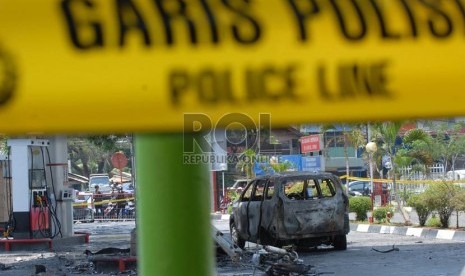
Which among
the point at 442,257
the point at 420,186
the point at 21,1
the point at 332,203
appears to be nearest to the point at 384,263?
the point at 442,257

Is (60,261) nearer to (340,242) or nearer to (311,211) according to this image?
(311,211)

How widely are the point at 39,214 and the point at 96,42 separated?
15452 mm

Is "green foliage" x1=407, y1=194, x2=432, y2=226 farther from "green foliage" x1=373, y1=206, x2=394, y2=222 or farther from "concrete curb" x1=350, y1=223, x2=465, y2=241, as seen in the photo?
"green foliage" x1=373, y1=206, x2=394, y2=222

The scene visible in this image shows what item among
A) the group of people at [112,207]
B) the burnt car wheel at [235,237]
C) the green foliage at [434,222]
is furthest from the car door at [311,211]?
the group of people at [112,207]

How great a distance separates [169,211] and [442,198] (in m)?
14.7

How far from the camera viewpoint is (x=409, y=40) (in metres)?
2.19

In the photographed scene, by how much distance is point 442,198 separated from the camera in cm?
1642

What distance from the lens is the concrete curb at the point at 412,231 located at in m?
15.8

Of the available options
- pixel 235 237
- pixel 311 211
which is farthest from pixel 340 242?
pixel 235 237

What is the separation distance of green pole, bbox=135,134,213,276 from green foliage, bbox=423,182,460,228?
14.5 m

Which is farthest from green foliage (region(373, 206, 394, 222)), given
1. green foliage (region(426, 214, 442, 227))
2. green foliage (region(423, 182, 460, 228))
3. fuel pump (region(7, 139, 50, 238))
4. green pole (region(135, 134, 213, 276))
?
green pole (region(135, 134, 213, 276))

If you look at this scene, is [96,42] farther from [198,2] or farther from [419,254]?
[419,254]

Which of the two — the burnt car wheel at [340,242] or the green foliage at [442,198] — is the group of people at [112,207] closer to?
the green foliage at [442,198]

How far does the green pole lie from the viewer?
242cm
